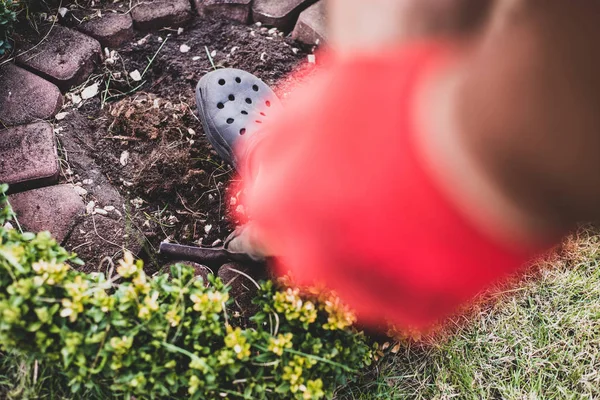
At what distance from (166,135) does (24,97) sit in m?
0.48

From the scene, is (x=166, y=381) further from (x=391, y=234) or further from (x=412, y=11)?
(x=412, y=11)

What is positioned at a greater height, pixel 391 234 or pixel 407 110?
pixel 407 110

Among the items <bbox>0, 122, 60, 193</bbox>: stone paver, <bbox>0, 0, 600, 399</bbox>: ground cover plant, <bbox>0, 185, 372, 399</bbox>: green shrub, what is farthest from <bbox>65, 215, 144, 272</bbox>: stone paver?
<bbox>0, 185, 372, 399</bbox>: green shrub

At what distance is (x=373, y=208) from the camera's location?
1078 millimetres

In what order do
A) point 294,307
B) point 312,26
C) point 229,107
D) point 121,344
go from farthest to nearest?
point 312,26
point 229,107
point 294,307
point 121,344

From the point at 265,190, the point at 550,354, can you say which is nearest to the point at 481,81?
the point at 265,190

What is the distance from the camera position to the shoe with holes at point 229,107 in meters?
1.77

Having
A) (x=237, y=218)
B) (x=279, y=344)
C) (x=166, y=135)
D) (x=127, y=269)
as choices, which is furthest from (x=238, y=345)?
(x=166, y=135)

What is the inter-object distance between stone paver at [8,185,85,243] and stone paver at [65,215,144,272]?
3 cm

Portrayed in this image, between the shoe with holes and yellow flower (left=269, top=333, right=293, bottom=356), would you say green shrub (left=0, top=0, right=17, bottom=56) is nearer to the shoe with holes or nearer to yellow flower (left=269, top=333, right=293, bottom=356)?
the shoe with holes

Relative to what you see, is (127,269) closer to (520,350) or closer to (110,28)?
(110,28)

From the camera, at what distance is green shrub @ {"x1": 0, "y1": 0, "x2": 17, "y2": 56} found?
175 centimetres

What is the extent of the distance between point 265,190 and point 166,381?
1.63 feet

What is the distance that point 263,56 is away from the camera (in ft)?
6.61
